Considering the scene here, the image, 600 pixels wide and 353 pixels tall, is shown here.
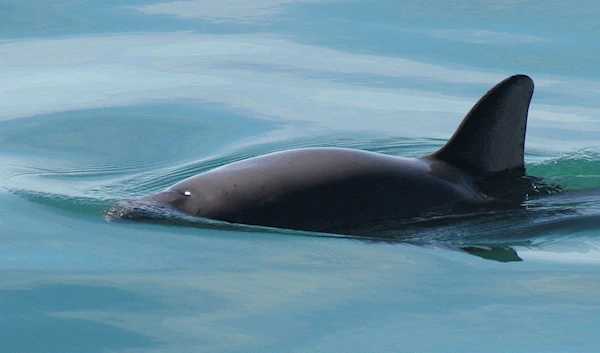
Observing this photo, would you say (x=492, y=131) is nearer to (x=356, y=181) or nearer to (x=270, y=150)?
(x=356, y=181)

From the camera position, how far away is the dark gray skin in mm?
6402

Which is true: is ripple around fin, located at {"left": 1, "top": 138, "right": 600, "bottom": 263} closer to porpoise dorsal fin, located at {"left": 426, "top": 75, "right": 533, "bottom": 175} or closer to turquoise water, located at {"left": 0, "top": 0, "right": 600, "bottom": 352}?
turquoise water, located at {"left": 0, "top": 0, "right": 600, "bottom": 352}

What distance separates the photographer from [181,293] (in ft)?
17.5

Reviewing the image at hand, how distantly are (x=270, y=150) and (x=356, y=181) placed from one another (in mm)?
3089

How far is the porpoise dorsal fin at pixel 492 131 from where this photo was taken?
7.08 metres

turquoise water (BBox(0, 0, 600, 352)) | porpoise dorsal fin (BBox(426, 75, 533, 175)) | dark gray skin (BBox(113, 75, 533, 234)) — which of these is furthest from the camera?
porpoise dorsal fin (BBox(426, 75, 533, 175))

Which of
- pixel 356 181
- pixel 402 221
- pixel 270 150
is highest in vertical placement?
pixel 270 150

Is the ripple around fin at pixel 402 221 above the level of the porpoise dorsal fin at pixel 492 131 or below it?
below

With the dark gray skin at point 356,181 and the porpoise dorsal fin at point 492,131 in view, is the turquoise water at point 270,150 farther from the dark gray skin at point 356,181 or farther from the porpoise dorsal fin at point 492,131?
the porpoise dorsal fin at point 492,131

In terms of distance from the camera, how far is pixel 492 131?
7.16 metres

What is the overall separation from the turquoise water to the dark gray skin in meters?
0.18

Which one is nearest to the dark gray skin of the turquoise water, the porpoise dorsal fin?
the porpoise dorsal fin

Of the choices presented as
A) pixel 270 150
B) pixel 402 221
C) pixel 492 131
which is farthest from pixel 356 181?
pixel 270 150

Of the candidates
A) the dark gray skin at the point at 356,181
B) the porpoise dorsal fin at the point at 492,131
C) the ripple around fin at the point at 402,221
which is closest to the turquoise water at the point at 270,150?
the ripple around fin at the point at 402,221
